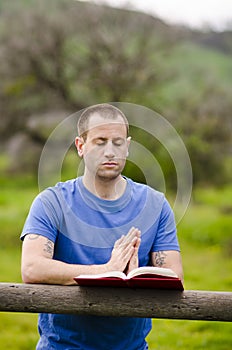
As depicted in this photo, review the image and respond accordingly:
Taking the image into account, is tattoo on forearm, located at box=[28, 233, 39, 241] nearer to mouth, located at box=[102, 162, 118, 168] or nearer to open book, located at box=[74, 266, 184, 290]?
open book, located at box=[74, 266, 184, 290]

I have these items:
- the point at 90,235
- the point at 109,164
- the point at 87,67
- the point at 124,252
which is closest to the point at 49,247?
the point at 90,235

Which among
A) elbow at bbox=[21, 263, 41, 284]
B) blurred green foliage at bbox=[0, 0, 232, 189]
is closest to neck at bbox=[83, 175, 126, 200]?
elbow at bbox=[21, 263, 41, 284]

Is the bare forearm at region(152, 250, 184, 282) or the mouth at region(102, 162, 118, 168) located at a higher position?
the mouth at region(102, 162, 118, 168)

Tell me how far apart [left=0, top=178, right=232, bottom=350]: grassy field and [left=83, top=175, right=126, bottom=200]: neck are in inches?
146

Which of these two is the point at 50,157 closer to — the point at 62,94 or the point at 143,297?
the point at 143,297

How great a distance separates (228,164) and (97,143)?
2027cm

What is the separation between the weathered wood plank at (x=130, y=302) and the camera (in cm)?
362

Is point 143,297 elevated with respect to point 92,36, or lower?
lower

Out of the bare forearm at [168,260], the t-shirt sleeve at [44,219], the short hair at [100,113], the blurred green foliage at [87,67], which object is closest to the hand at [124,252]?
the bare forearm at [168,260]

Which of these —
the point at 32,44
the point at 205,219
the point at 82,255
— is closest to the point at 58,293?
the point at 82,255

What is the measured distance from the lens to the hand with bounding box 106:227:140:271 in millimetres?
3826

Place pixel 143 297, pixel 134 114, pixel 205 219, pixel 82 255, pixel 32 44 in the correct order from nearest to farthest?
pixel 143 297 → pixel 82 255 → pixel 134 114 → pixel 205 219 → pixel 32 44

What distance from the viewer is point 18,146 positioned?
28094 millimetres

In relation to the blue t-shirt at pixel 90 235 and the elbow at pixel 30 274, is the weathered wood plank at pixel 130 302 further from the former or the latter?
the blue t-shirt at pixel 90 235
